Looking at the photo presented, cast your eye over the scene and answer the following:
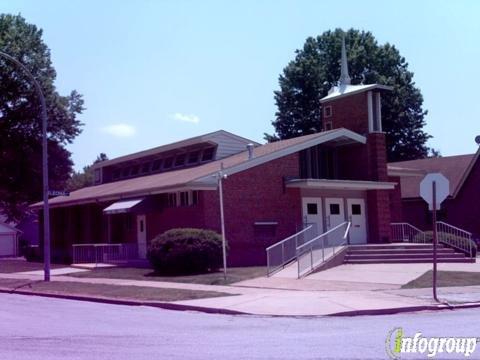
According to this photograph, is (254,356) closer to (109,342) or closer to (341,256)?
(109,342)

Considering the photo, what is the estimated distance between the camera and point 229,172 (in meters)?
27.0

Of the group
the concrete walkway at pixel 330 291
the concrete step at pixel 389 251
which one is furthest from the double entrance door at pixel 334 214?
the concrete walkway at pixel 330 291

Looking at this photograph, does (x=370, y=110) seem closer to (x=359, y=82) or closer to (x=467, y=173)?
(x=467, y=173)

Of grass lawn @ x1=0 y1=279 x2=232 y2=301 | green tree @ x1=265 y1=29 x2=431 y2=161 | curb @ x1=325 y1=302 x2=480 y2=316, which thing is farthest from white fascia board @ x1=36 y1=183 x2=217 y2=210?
green tree @ x1=265 y1=29 x2=431 y2=161

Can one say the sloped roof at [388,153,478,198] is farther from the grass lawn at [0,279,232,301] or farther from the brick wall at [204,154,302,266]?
the grass lawn at [0,279,232,301]

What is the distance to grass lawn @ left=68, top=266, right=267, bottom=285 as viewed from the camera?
2127cm

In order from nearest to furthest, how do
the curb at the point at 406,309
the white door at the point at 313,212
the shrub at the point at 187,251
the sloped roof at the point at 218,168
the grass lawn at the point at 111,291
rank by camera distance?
the curb at the point at 406,309
the grass lawn at the point at 111,291
the shrub at the point at 187,251
the sloped roof at the point at 218,168
the white door at the point at 313,212

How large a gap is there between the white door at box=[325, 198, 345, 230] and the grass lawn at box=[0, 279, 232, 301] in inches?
488

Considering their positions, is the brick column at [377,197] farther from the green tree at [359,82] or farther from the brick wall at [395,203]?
the green tree at [359,82]

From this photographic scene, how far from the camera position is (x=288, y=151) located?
29.1 m

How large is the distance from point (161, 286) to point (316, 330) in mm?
9265

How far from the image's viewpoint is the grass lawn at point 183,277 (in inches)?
837

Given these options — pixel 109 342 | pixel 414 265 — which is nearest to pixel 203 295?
pixel 109 342

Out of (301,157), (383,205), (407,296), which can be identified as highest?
(301,157)
